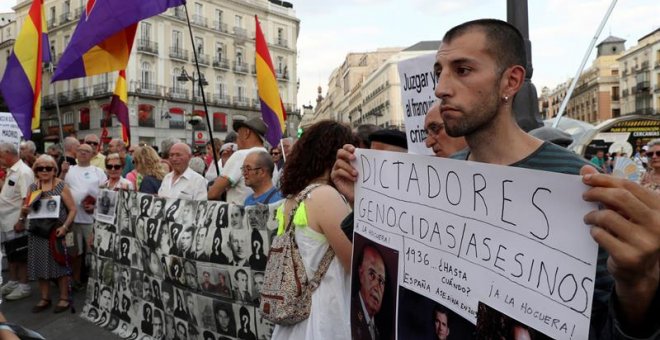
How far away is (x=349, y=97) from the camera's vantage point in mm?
130750

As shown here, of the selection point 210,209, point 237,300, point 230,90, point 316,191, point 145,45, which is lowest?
point 237,300

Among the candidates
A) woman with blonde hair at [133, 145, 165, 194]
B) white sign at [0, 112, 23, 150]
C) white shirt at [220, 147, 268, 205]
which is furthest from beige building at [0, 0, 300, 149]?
white shirt at [220, 147, 268, 205]

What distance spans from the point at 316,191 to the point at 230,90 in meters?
49.0

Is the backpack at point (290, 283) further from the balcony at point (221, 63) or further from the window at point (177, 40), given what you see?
the balcony at point (221, 63)

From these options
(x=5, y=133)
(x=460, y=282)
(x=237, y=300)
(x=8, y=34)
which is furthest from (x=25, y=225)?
(x=8, y=34)

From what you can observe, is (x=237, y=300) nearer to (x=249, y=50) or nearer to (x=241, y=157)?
(x=241, y=157)

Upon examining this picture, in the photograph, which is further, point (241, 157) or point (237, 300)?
point (241, 157)

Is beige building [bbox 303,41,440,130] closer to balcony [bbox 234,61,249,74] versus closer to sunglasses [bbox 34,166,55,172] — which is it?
balcony [bbox 234,61,249,74]

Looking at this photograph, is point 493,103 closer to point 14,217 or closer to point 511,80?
point 511,80

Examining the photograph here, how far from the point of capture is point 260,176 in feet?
12.5

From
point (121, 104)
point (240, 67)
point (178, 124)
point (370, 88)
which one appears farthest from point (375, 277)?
point (370, 88)

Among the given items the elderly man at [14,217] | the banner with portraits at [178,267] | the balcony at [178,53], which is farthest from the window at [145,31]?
the banner with portraits at [178,267]

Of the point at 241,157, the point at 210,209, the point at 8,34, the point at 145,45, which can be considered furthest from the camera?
the point at 8,34

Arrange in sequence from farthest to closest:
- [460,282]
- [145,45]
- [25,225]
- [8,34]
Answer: [8,34]
[145,45]
[25,225]
[460,282]
